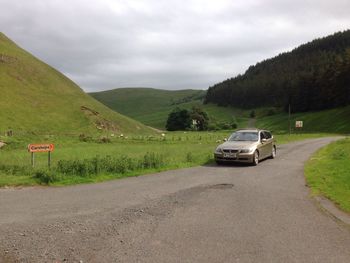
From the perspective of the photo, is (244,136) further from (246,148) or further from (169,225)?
(169,225)

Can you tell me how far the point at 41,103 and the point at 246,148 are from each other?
62.4 m

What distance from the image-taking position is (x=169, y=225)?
7602 mm

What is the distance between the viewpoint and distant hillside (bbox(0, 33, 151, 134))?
63938 mm

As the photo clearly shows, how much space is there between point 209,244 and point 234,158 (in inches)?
486

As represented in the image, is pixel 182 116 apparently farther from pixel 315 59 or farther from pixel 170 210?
pixel 170 210

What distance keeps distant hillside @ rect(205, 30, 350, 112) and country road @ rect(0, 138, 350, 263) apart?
96481 mm

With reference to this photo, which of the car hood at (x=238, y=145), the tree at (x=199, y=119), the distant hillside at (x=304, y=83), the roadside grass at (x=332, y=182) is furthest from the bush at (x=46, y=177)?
the tree at (x=199, y=119)

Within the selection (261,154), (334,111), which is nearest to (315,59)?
(334,111)

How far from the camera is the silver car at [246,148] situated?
1847 cm

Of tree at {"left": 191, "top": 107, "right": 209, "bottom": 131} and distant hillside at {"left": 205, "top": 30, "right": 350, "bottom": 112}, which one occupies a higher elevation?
distant hillside at {"left": 205, "top": 30, "right": 350, "bottom": 112}

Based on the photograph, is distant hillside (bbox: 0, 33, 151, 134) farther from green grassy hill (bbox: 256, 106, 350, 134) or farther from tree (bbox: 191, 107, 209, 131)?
green grassy hill (bbox: 256, 106, 350, 134)

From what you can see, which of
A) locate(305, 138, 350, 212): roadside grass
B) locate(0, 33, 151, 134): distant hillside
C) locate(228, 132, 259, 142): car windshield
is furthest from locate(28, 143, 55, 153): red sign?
locate(0, 33, 151, 134): distant hillside

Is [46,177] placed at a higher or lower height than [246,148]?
lower

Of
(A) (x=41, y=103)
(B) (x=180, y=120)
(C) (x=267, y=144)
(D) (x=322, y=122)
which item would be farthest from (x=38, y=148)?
(B) (x=180, y=120)
